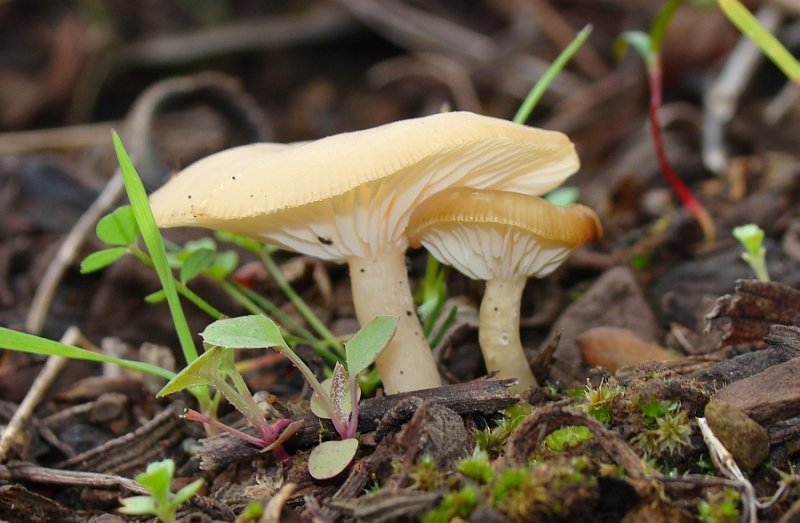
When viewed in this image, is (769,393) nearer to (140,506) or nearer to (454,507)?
(454,507)

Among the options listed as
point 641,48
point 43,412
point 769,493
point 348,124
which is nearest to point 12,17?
point 348,124

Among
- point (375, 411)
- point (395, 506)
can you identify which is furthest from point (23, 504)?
point (395, 506)

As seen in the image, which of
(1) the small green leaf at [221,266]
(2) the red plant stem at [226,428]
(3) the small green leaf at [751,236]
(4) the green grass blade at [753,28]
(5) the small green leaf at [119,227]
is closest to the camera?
(2) the red plant stem at [226,428]

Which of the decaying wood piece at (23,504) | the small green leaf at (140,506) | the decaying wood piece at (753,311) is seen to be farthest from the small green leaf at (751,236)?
the decaying wood piece at (23,504)

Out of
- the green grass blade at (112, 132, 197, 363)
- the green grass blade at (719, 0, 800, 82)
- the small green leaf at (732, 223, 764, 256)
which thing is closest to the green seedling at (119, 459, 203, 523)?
the green grass blade at (112, 132, 197, 363)

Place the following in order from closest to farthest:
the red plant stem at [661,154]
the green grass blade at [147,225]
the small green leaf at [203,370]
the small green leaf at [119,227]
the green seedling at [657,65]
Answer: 1. the small green leaf at [203,370]
2. the green grass blade at [147,225]
3. the small green leaf at [119,227]
4. the green seedling at [657,65]
5. the red plant stem at [661,154]

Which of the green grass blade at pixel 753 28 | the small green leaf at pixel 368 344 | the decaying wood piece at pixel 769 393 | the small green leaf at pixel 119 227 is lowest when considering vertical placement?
the decaying wood piece at pixel 769 393

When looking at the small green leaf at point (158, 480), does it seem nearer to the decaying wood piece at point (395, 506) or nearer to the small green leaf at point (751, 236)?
the decaying wood piece at point (395, 506)
